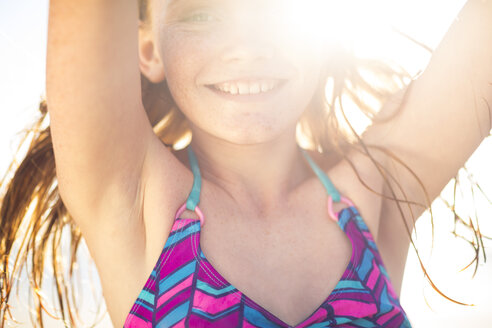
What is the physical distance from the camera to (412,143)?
1.90 metres

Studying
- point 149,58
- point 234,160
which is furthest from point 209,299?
point 149,58

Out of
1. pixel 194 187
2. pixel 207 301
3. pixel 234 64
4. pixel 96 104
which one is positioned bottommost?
pixel 207 301

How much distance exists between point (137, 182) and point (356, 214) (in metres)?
0.78

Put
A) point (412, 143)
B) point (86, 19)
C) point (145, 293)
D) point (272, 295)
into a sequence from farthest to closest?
1. point (412, 143)
2. point (272, 295)
3. point (145, 293)
4. point (86, 19)

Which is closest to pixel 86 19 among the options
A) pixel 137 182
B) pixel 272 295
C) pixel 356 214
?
pixel 137 182

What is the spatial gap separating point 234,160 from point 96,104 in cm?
72

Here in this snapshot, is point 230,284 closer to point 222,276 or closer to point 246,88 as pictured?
point 222,276

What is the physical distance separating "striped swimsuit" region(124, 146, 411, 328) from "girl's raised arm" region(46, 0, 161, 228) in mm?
195

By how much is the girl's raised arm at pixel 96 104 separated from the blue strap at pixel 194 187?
0.18 metres

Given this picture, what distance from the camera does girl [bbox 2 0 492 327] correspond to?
121 centimetres

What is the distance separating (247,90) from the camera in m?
1.58

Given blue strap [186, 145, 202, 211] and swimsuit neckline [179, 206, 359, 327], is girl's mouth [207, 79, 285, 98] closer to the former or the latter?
blue strap [186, 145, 202, 211]

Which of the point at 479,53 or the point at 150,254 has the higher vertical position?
the point at 479,53

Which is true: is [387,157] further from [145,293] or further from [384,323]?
[145,293]
